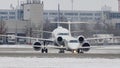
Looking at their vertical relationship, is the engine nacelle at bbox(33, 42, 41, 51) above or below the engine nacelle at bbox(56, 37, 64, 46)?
below

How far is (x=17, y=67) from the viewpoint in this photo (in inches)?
1189

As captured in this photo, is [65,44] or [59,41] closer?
[65,44]

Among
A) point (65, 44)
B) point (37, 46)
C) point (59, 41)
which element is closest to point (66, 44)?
point (65, 44)

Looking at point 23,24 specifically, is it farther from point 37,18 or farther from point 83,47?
point 83,47

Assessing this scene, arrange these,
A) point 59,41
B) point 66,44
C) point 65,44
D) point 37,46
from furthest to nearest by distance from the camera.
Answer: point 59,41
point 37,46
point 65,44
point 66,44

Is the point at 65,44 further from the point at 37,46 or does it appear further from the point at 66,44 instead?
the point at 37,46

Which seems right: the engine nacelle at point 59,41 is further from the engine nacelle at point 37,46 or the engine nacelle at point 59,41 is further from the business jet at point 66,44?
the engine nacelle at point 37,46

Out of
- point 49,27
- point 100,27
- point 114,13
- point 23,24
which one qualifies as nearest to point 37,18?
point 23,24

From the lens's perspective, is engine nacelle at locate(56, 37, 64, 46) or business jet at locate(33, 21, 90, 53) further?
engine nacelle at locate(56, 37, 64, 46)

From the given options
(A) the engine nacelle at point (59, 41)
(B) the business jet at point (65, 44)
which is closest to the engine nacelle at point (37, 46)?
(B) the business jet at point (65, 44)

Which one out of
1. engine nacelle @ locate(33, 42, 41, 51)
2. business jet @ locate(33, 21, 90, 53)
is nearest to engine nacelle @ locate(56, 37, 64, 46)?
business jet @ locate(33, 21, 90, 53)

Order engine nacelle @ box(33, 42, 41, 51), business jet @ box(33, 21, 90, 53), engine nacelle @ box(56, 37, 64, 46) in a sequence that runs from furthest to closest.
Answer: engine nacelle @ box(56, 37, 64, 46)
engine nacelle @ box(33, 42, 41, 51)
business jet @ box(33, 21, 90, 53)

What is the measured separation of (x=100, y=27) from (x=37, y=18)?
47397mm

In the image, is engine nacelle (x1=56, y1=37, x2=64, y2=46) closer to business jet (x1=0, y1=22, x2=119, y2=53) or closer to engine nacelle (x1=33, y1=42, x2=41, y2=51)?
business jet (x1=0, y1=22, x2=119, y2=53)
